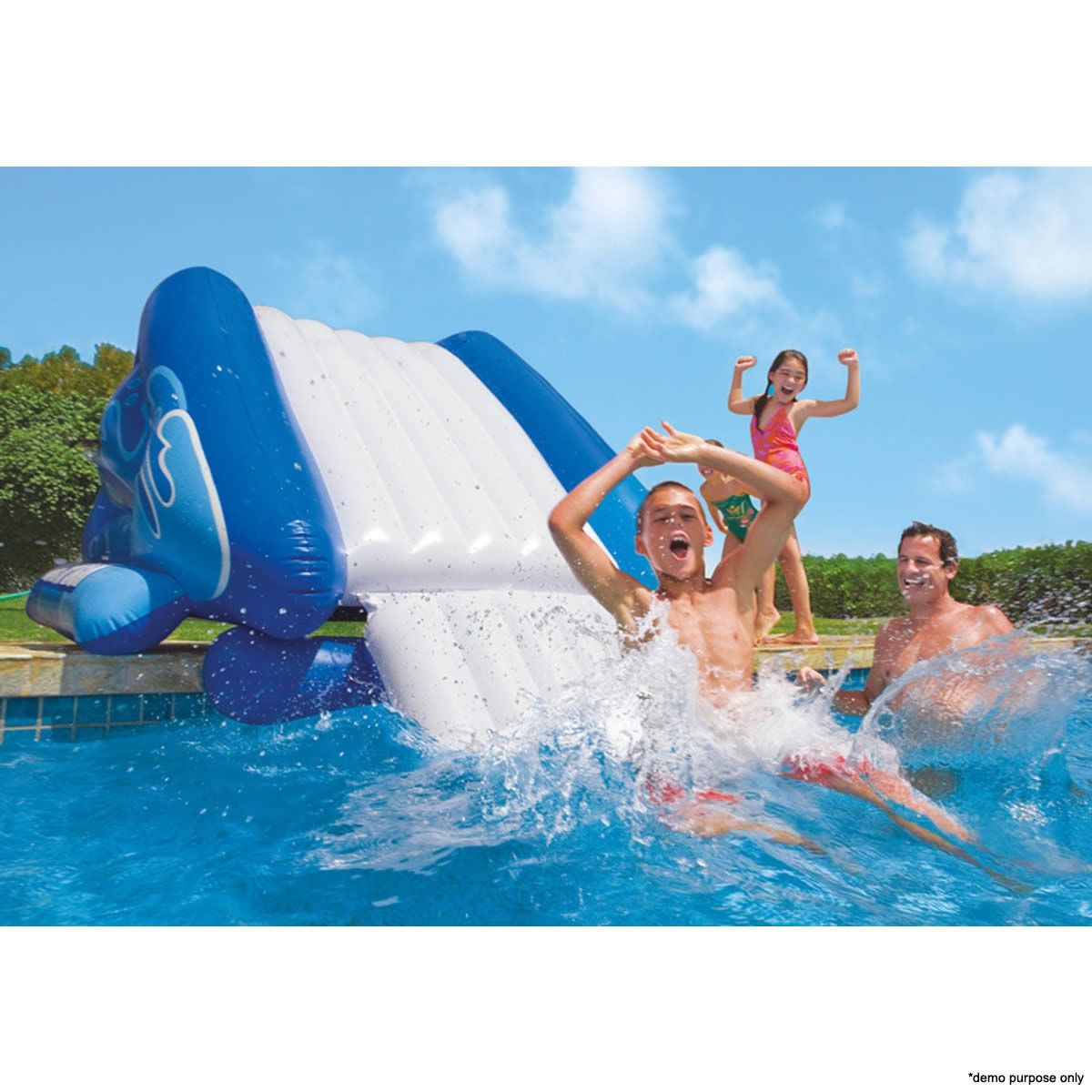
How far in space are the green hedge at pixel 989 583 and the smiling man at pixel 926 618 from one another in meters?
3.37

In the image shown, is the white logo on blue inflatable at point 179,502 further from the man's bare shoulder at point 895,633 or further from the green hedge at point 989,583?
the green hedge at point 989,583

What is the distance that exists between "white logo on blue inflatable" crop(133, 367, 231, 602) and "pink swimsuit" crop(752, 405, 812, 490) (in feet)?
7.64

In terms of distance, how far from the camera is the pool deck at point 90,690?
3.42 m

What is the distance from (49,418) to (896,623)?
11.5 m

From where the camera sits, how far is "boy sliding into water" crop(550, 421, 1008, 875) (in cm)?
217

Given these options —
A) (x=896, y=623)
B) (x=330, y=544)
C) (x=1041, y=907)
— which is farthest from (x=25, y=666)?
(x=1041, y=907)

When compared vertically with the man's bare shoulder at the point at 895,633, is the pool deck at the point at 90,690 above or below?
below

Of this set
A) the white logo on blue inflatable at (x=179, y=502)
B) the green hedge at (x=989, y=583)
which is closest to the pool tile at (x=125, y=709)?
the white logo on blue inflatable at (x=179, y=502)

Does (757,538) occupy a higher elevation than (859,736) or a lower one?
higher

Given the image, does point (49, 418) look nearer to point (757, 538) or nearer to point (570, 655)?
point (570, 655)

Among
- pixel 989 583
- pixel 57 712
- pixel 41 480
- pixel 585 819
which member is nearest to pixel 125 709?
pixel 57 712

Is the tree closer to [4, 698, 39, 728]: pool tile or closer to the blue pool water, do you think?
[4, 698, 39, 728]: pool tile

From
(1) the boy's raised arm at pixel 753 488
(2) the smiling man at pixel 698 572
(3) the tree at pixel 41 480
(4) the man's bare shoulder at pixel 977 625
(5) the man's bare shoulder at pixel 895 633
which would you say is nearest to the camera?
(1) the boy's raised arm at pixel 753 488

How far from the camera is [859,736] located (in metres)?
2.53
